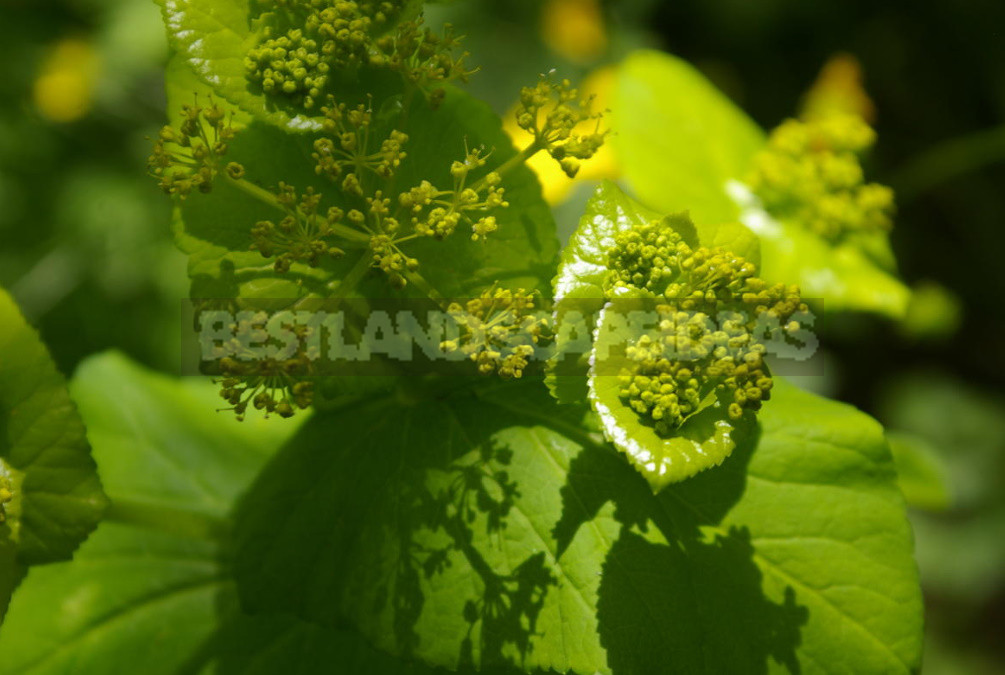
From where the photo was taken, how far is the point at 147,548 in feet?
6.11

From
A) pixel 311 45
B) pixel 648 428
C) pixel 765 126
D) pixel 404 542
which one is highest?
pixel 765 126

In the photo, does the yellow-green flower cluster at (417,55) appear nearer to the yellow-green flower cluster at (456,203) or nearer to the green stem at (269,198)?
the yellow-green flower cluster at (456,203)

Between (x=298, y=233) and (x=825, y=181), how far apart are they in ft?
4.24

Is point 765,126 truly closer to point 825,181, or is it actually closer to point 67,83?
point 825,181

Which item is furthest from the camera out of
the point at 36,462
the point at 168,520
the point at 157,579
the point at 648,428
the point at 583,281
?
the point at 157,579

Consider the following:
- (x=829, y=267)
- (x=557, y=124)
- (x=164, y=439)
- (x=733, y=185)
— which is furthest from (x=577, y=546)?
(x=164, y=439)

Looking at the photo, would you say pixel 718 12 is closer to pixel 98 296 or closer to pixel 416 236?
pixel 98 296

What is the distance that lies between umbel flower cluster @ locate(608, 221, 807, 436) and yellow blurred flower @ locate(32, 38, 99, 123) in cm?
348

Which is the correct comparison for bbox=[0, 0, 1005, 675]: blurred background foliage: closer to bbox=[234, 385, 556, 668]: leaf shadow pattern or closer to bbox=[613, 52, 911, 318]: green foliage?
bbox=[613, 52, 911, 318]: green foliage

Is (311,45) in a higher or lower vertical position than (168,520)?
higher

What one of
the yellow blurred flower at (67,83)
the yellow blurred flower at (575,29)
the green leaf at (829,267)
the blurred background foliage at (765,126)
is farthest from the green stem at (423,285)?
the yellow blurred flower at (67,83)

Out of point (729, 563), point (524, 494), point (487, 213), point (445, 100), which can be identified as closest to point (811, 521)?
point (729, 563)

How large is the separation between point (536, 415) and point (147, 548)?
41.6 inches

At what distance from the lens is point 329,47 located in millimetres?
1116
